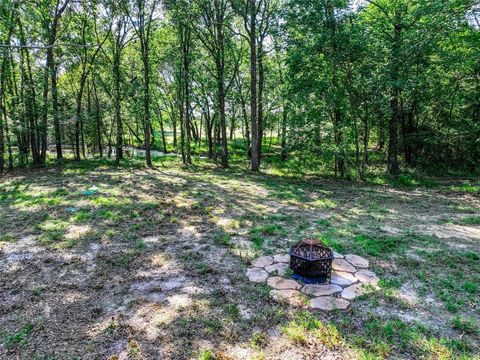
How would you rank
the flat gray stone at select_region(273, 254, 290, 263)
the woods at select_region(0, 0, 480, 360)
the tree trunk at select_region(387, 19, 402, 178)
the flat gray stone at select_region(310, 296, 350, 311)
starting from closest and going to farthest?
the woods at select_region(0, 0, 480, 360) → the flat gray stone at select_region(310, 296, 350, 311) → the flat gray stone at select_region(273, 254, 290, 263) → the tree trunk at select_region(387, 19, 402, 178)

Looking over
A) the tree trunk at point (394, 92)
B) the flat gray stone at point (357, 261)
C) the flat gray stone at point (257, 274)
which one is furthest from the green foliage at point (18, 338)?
the tree trunk at point (394, 92)

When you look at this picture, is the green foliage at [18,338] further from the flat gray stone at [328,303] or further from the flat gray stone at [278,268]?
the flat gray stone at [328,303]

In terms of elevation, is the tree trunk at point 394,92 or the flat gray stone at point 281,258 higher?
the tree trunk at point 394,92

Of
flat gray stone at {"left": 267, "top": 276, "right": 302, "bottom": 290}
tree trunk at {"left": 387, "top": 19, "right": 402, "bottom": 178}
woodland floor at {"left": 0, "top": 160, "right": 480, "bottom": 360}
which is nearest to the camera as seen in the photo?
woodland floor at {"left": 0, "top": 160, "right": 480, "bottom": 360}

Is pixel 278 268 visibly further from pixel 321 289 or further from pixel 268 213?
pixel 268 213

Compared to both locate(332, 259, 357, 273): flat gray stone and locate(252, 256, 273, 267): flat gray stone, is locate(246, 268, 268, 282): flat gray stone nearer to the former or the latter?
locate(252, 256, 273, 267): flat gray stone

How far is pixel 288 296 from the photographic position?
3496mm

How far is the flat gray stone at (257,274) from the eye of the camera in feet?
12.8

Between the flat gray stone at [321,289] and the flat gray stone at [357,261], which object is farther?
the flat gray stone at [357,261]

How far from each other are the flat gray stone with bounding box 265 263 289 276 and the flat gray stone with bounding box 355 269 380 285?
0.91 meters

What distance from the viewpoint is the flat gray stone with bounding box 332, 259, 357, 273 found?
4.16 m

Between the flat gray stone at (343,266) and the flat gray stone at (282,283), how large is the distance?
755 millimetres

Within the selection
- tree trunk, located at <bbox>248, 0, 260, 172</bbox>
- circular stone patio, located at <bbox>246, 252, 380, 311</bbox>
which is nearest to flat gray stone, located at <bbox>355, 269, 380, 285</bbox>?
circular stone patio, located at <bbox>246, 252, 380, 311</bbox>

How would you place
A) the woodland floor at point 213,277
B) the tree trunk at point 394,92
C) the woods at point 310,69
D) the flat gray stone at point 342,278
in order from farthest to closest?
1. the woods at point 310,69
2. the tree trunk at point 394,92
3. the flat gray stone at point 342,278
4. the woodland floor at point 213,277
